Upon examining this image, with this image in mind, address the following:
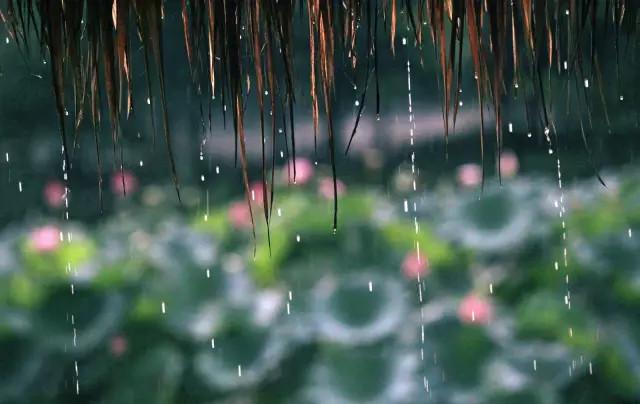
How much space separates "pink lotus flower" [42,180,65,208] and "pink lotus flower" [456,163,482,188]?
128cm

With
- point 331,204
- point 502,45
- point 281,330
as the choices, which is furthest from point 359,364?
point 502,45

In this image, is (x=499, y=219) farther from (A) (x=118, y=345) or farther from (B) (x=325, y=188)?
(A) (x=118, y=345)

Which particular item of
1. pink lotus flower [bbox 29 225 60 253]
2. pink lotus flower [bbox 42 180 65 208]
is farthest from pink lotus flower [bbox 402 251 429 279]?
pink lotus flower [bbox 42 180 65 208]

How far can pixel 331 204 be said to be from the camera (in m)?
2.93

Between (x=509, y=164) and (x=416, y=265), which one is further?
(x=509, y=164)

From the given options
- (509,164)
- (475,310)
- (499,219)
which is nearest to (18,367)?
(475,310)

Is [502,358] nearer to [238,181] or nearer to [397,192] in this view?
[397,192]

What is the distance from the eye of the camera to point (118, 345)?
2766 mm

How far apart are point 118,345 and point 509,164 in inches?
50.6

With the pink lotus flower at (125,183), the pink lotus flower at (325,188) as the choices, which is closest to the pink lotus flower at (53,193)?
the pink lotus flower at (125,183)

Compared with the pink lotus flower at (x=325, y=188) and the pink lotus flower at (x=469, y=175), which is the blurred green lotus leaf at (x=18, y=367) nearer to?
the pink lotus flower at (x=325, y=188)

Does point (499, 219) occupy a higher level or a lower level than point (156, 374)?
higher

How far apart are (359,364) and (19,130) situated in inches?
59.9

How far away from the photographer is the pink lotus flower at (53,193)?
3.37 metres
